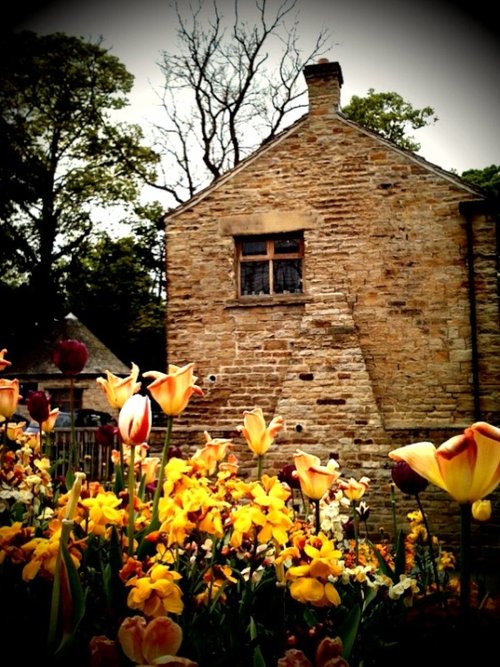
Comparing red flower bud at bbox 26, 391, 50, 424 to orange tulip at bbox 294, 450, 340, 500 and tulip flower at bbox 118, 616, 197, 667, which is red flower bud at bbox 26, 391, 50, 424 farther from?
tulip flower at bbox 118, 616, 197, 667

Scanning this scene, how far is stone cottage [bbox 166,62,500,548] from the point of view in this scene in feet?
29.2

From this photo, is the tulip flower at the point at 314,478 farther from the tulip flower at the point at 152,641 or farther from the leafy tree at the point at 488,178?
the leafy tree at the point at 488,178

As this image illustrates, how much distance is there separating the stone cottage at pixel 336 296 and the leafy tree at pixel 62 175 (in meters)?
12.2

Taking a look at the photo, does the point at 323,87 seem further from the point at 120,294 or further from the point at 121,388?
the point at 120,294

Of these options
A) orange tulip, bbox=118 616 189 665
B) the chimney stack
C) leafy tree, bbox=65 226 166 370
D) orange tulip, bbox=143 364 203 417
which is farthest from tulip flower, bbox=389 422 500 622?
leafy tree, bbox=65 226 166 370

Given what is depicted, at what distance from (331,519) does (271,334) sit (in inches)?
287

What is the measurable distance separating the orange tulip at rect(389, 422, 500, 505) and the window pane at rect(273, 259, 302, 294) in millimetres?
8785

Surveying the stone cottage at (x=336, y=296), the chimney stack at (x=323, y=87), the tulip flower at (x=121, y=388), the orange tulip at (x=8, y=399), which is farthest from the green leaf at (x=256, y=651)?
the chimney stack at (x=323, y=87)

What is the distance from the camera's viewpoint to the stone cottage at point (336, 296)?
889 cm

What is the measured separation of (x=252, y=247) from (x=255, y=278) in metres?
0.58

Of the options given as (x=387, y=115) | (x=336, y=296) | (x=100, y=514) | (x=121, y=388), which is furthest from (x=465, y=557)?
(x=387, y=115)

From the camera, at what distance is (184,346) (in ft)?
32.3

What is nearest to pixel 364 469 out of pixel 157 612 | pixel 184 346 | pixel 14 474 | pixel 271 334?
pixel 271 334

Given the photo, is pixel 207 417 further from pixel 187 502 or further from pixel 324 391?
pixel 187 502
